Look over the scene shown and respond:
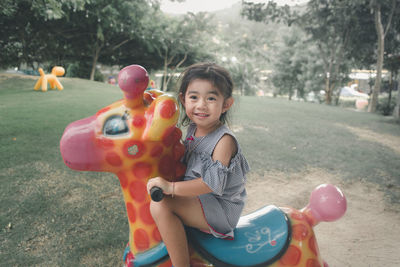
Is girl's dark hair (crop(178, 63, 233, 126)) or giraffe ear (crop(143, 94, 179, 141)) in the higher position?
girl's dark hair (crop(178, 63, 233, 126))

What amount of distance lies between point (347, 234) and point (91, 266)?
2586mm

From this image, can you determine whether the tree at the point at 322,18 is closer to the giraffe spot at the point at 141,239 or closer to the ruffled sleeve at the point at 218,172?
the ruffled sleeve at the point at 218,172

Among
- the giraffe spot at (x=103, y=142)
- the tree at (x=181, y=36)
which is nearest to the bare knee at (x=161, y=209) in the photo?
the giraffe spot at (x=103, y=142)

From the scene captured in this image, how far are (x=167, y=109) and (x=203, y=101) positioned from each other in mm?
199

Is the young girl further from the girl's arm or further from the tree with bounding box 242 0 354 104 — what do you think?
the tree with bounding box 242 0 354 104

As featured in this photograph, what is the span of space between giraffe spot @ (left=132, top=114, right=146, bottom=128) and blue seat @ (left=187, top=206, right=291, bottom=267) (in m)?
0.57

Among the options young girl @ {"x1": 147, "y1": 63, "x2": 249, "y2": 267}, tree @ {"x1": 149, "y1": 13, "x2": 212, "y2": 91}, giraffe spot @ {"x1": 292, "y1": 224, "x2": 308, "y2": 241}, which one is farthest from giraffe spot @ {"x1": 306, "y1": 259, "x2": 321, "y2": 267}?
tree @ {"x1": 149, "y1": 13, "x2": 212, "y2": 91}

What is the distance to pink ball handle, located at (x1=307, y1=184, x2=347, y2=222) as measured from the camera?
148cm

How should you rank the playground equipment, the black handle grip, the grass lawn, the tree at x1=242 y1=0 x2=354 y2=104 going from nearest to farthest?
the black handle grip
the grass lawn
the playground equipment
the tree at x1=242 y1=0 x2=354 y2=104

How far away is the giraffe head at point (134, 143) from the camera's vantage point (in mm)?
1301

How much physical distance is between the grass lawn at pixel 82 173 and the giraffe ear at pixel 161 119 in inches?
22.3

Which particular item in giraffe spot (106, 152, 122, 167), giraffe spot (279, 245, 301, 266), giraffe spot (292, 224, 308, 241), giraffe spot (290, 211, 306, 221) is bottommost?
giraffe spot (279, 245, 301, 266)

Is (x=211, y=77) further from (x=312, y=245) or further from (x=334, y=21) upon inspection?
(x=334, y=21)

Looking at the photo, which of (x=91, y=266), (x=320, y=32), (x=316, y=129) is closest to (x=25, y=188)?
(x=91, y=266)
